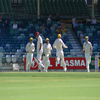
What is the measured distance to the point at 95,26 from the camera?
A: 109 feet

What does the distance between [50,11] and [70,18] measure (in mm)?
2516

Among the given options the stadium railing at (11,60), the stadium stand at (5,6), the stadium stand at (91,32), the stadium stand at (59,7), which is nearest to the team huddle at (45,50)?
the stadium railing at (11,60)

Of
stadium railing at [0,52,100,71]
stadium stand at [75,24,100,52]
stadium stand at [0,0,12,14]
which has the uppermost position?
stadium stand at [0,0,12,14]

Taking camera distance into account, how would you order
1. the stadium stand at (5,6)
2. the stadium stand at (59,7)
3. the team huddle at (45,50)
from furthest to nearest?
the stadium stand at (59,7) < the stadium stand at (5,6) < the team huddle at (45,50)

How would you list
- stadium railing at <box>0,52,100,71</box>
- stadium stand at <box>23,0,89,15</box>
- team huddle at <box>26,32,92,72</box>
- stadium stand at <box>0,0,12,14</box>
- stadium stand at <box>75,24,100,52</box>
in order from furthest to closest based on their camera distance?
stadium stand at <box>23,0,89,15</box>
stadium stand at <box>0,0,12,14</box>
stadium stand at <box>75,24,100,52</box>
stadium railing at <box>0,52,100,71</box>
team huddle at <box>26,32,92,72</box>

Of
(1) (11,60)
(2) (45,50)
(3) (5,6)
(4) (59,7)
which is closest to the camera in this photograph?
(2) (45,50)

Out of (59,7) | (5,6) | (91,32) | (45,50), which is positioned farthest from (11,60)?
(59,7)

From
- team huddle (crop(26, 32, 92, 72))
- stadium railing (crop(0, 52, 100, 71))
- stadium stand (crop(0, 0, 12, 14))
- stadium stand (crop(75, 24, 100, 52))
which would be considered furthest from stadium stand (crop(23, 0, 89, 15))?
team huddle (crop(26, 32, 92, 72))

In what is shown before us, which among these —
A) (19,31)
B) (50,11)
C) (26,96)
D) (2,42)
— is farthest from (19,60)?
(26,96)

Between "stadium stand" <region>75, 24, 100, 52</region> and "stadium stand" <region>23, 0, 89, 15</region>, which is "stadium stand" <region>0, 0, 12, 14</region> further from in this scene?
"stadium stand" <region>75, 24, 100, 52</region>

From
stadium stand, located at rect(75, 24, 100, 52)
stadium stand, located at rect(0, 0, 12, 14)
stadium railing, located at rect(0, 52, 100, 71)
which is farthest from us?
stadium stand, located at rect(0, 0, 12, 14)

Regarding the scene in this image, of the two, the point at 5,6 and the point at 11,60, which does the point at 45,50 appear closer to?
the point at 11,60

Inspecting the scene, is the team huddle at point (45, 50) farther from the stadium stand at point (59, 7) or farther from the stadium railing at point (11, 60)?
the stadium stand at point (59, 7)

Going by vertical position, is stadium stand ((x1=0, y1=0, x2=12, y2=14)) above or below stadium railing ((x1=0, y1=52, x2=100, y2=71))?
above
